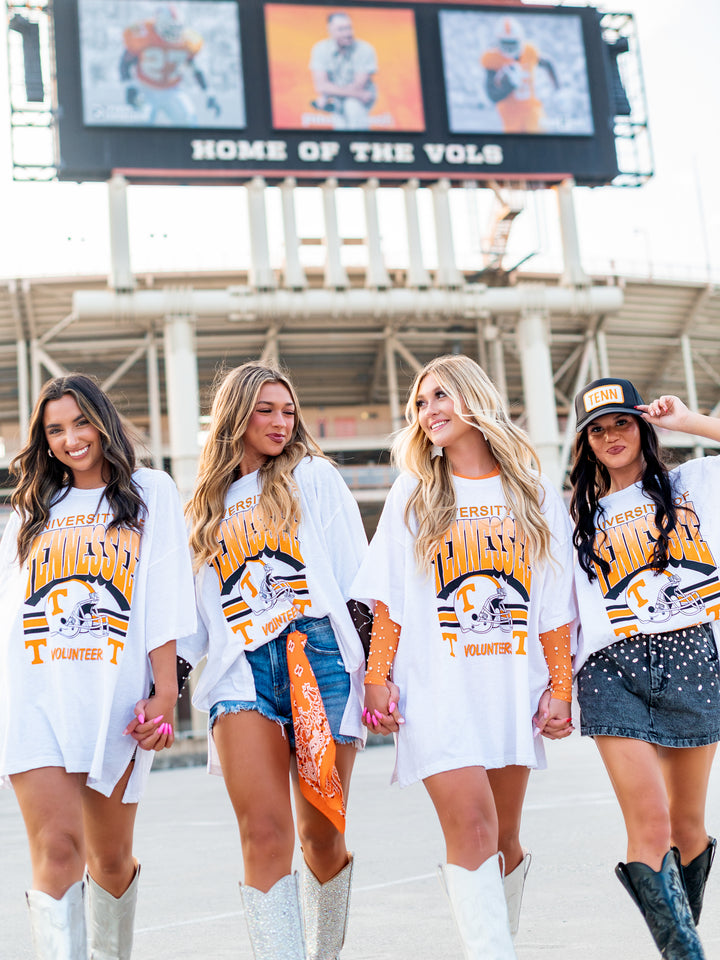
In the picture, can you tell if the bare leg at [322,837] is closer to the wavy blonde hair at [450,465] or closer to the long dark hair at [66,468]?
the wavy blonde hair at [450,465]

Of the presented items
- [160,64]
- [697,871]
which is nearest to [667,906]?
[697,871]

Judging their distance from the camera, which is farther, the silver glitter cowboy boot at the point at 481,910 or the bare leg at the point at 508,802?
the bare leg at the point at 508,802

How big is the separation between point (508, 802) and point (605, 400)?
1.49m

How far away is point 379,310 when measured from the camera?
27781 millimetres

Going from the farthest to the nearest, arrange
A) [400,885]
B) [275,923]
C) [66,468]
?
[400,885] → [66,468] → [275,923]

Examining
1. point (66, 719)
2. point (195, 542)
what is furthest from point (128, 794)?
point (195, 542)

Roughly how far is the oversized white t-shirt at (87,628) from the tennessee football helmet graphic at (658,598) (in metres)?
1.53

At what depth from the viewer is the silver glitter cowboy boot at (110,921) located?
11.8ft

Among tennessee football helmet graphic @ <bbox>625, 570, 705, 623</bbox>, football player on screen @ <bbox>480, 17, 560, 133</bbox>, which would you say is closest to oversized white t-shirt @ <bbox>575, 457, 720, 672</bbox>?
tennessee football helmet graphic @ <bbox>625, 570, 705, 623</bbox>

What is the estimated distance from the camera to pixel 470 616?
3580 mm

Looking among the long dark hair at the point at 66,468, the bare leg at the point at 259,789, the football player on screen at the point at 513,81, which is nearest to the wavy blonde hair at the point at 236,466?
the long dark hair at the point at 66,468

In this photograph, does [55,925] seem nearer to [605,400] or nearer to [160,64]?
[605,400]

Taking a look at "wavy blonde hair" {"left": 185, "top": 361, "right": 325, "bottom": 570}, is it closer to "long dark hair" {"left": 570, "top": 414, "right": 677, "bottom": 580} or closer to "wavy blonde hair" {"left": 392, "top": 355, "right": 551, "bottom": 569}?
"wavy blonde hair" {"left": 392, "top": 355, "right": 551, "bottom": 569}

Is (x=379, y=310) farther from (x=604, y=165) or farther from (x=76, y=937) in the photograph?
(x=76, y=937)
